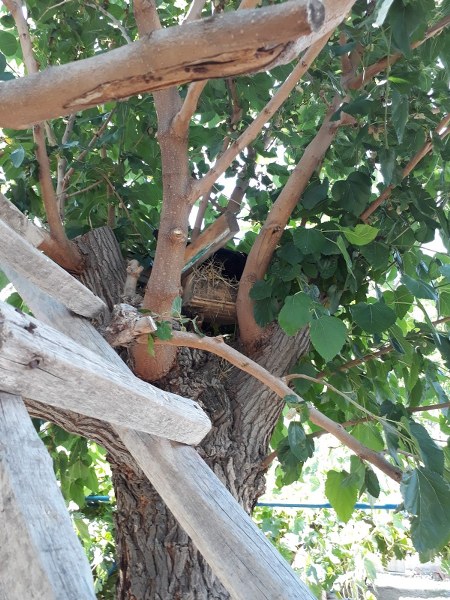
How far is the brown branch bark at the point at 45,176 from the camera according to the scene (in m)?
1.64

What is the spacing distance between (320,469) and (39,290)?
3.61m

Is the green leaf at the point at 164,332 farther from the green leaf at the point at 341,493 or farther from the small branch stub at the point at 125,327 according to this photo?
the green leaf at the point at 341,493

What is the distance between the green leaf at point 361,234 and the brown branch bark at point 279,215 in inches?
8.2

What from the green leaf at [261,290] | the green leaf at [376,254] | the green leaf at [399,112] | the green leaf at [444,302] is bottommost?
the green leaf at [261,290]

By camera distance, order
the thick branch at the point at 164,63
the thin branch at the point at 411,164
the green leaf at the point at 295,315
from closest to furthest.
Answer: the thick branch at the point at 164,63
the green leaf at the point at 295,315
the thin branch at the point at 411,164

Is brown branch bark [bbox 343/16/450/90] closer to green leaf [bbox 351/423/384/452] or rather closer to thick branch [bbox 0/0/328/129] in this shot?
green leaf [bbox 351/423/384/452]

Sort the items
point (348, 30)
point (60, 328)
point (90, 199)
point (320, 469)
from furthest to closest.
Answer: point (320, 469) < point (90, 199) < point (348, 30) < point (60, 328)

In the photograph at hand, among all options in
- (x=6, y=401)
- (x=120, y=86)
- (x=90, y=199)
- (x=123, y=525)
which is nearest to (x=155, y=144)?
(x=90, y=199)

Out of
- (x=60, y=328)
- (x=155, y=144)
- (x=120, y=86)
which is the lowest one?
(x=60, y=328)

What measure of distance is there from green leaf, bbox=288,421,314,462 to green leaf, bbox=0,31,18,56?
54.2 inches

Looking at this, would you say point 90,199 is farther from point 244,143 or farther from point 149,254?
point 244,143

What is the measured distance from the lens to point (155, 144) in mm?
2309

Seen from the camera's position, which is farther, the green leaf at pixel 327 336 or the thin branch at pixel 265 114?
the green leaf at pixel 327 336

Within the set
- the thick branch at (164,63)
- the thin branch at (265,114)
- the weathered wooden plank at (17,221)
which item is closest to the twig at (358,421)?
the thin branch at (265,114)
